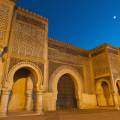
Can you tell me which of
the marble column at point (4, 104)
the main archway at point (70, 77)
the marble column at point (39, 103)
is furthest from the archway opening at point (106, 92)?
the marble column at point (4, 104)

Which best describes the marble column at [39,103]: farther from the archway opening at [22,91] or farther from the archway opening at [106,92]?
the archway opening at [106,92]

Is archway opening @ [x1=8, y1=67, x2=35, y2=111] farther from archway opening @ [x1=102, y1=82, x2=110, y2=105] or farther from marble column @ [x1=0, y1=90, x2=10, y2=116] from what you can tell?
archway opening @ [x1=102, y1=82, x2=110, y2=105]

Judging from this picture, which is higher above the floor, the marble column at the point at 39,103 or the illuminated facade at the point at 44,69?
the illuminated facade at the point at 44,69

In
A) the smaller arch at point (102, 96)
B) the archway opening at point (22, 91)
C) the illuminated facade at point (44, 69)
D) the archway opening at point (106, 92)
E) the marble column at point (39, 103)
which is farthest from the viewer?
the archway opening at point (106, 92)

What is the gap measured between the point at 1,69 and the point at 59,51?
4616 millimetres

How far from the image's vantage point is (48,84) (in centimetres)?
806

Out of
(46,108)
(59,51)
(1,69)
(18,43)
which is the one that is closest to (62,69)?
(59,51)

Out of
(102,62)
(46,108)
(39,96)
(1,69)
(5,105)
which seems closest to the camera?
(5,105)

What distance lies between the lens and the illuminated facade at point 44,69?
6.40 meters

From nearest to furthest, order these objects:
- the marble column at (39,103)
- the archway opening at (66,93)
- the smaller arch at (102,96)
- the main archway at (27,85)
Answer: the marble column at (39,103)
the main archway at (27,85)
the archway opening at (66,93)
the smaller arch at (102,96)

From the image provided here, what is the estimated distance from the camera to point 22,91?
24.7ft

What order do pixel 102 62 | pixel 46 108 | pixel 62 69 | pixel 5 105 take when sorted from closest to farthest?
pixel 5 105 → pixel 46 108 → pixel 62 69 → pixel 102 62

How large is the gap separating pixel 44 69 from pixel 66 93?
121 inches

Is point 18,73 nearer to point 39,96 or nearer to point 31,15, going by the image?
point 39,96
